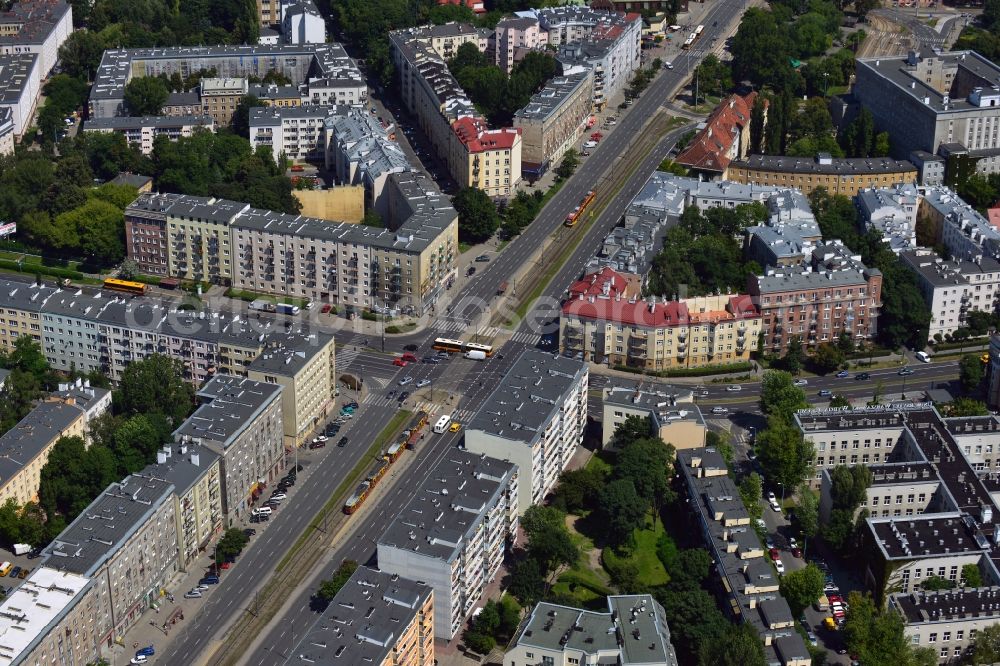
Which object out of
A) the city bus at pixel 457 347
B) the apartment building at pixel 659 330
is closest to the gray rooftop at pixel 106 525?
the city bus at pixel 457 347

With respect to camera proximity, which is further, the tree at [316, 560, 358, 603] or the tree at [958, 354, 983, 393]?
the tree at [958, 354, 983, 393]

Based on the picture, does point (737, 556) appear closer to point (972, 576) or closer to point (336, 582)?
point (972, 576)

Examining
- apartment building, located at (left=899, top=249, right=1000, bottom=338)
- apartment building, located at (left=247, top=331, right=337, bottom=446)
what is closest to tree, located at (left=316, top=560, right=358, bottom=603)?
apartment building, located at (left=247, top=331, right=337, bottom=446)

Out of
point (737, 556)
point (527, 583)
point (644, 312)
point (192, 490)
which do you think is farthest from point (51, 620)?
point (644, 312)

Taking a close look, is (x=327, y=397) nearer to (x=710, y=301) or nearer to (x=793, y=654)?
(x=710, y=301)

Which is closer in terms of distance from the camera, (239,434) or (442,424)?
(239,434)

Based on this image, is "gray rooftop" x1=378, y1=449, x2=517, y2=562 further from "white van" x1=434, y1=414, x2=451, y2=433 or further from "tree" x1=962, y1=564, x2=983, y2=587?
"tree" x1=962, y1=564, x2=983, y2=587

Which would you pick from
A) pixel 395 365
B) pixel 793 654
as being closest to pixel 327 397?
pixel 395 365
